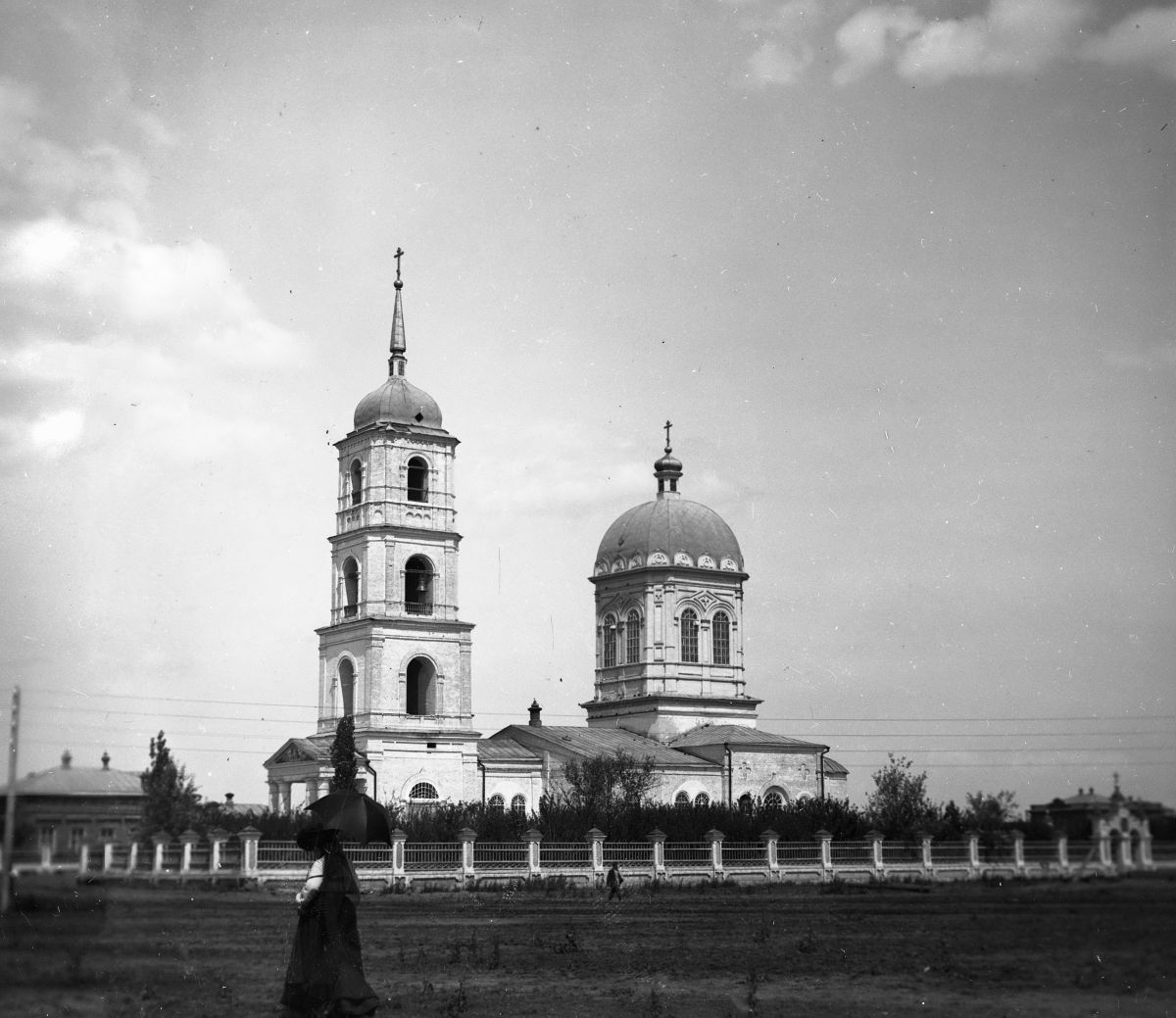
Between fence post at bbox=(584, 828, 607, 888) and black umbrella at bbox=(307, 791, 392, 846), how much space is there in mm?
28501

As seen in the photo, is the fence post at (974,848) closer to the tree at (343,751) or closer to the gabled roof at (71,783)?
the gabled roof at (71,783)

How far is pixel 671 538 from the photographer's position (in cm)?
6281

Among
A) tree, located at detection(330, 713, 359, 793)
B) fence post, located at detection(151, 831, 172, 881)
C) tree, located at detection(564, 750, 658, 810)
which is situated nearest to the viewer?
fence post, located at detection(151, 831, 172, 881)

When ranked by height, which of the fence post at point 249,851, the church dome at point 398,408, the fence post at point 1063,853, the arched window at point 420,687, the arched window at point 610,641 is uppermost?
the church dome at point 398,408

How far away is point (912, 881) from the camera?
3553 cm

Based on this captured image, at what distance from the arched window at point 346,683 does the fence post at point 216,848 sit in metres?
19.1

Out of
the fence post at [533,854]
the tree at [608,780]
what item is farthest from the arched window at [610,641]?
the fence post at [533,854]

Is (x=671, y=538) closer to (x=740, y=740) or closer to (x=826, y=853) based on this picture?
(x=740, y=740)

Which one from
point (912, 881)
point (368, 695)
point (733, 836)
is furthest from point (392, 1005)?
point (368, 695)

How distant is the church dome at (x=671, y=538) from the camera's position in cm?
6278

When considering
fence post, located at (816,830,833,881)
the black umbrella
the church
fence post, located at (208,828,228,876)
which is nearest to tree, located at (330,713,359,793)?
the church

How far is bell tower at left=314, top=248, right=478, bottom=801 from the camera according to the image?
51.3 metres

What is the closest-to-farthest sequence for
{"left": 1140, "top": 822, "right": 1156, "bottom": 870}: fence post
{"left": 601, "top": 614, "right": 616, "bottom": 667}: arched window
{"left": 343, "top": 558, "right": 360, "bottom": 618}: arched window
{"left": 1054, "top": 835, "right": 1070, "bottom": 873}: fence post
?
{"left": 1140, "top": 822, "right": 1156, "bottom": 870}: fence post, {"left": 1054, "top": 835, "right": 1070, "bottom": 873}: fence post, {"left": 343, "top": 558, "right": 360, "bottom": 618}: arched window, {"left": 601, "top": 614, "right": 616, "bottom": 667}: arched window

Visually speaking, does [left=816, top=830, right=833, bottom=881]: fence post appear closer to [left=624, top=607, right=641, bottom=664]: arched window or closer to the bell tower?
the bell tower
